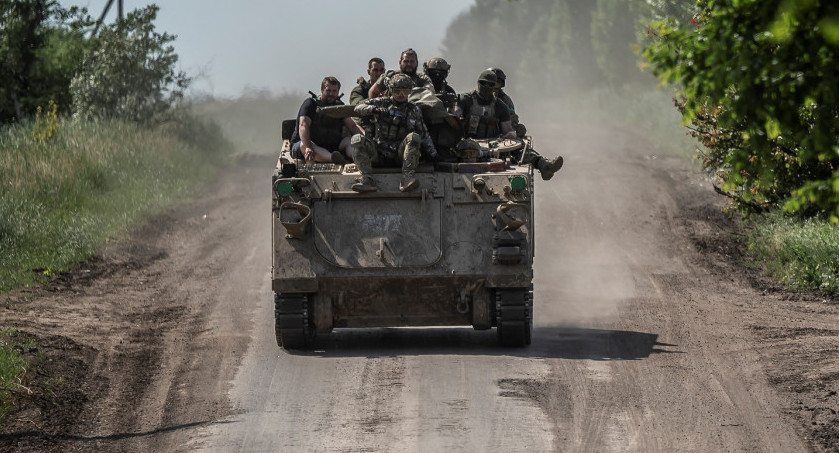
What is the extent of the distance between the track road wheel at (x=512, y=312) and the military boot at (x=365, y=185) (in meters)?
1.52

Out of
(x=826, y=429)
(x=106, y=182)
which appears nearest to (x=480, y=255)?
(x=826, y=429)

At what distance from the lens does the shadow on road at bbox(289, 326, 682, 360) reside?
12977mm

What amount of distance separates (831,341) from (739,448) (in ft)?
14.1

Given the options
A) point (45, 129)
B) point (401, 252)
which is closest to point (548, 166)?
point (401, 252)

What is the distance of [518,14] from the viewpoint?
83.7 metres

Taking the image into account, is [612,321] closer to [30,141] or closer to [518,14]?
[30,141]

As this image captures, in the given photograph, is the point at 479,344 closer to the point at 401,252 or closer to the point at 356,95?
the point at 401,252

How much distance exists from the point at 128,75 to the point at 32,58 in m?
3.16

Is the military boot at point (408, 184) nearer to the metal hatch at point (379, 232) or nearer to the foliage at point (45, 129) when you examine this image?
the metal hatch at point (379, 232)

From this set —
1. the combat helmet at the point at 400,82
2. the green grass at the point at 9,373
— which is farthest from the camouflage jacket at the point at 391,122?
the green grass at the point at 9,373

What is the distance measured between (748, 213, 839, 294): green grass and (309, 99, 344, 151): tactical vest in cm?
645

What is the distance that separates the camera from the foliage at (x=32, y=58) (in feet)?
95.8

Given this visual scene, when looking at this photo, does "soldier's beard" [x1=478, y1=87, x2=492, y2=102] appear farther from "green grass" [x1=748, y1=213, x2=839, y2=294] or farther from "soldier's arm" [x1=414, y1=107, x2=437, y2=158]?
"green grass" [x1=748, y1=213, x2=839, y2=294]

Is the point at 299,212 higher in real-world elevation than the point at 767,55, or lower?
lower
